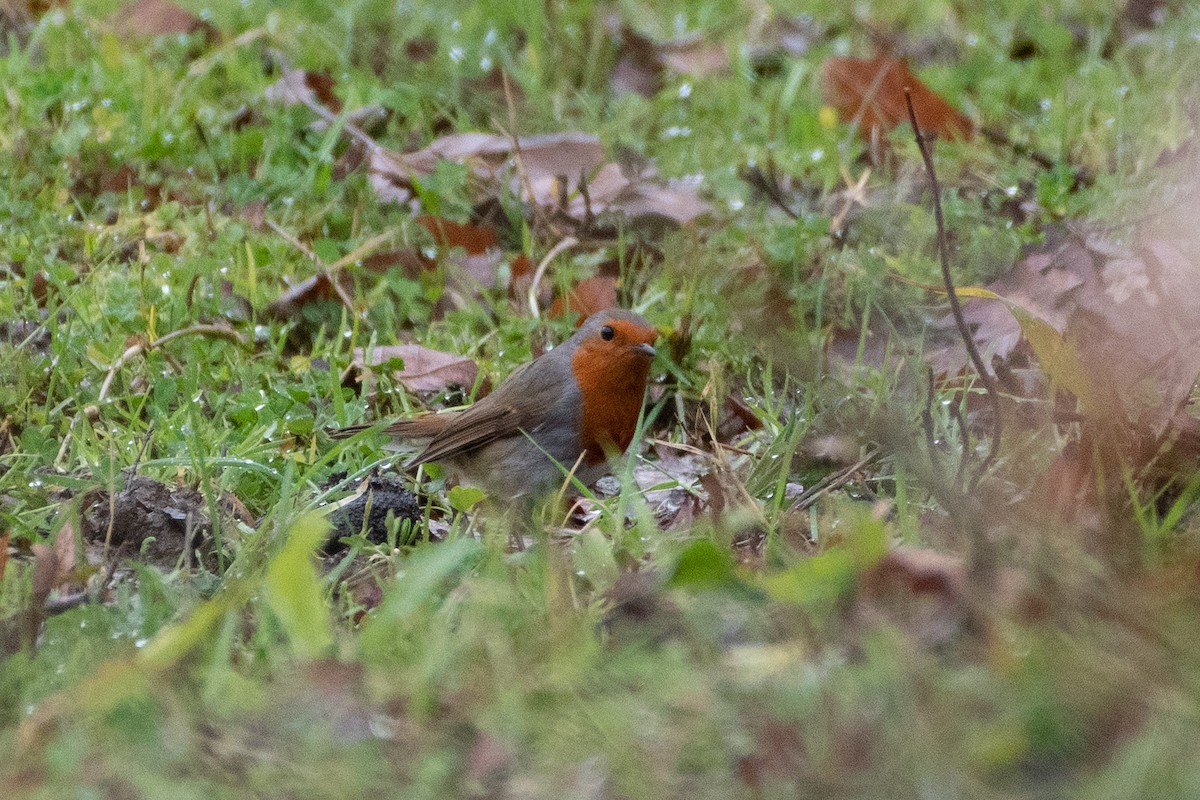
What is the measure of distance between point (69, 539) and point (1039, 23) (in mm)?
5248

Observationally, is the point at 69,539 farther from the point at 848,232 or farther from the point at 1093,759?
the point at 848,232

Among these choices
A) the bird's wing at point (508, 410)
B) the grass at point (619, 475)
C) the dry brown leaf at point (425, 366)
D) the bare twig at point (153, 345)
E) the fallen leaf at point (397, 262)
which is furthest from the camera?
the fallen leaf at point (397, 262)

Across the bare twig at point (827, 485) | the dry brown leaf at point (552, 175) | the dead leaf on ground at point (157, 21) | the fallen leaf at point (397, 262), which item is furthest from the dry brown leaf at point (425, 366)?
the dead leaf on ground at point (157, 21)

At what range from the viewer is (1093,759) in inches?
79.4

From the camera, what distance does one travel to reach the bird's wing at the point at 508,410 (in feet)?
13.6

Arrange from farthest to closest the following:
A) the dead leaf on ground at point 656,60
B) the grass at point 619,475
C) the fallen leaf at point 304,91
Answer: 1. the dead leaf on ground at point 656,60
2. the fallen leaf at point 304,91
3. the grass at point 619,475

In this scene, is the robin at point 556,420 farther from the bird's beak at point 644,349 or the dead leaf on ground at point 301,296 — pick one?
the dead leaf on ground at point 301,296

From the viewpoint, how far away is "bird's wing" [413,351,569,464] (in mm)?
4148

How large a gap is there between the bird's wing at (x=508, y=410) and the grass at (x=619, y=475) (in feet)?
0.92

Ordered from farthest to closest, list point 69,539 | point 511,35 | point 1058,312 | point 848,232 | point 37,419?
point 511,35
point 848,232
point 1058,312
point 37,419
point 69,539

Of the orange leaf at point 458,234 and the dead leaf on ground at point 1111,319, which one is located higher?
the dead leaf on ground at point 1111,319

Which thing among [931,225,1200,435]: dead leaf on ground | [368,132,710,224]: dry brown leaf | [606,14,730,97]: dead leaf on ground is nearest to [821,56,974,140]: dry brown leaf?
[606,14,730,97]: dead leaf on ground

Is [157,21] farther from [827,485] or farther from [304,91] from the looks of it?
[827,485]

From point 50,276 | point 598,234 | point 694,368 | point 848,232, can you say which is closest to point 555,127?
point 598,234
